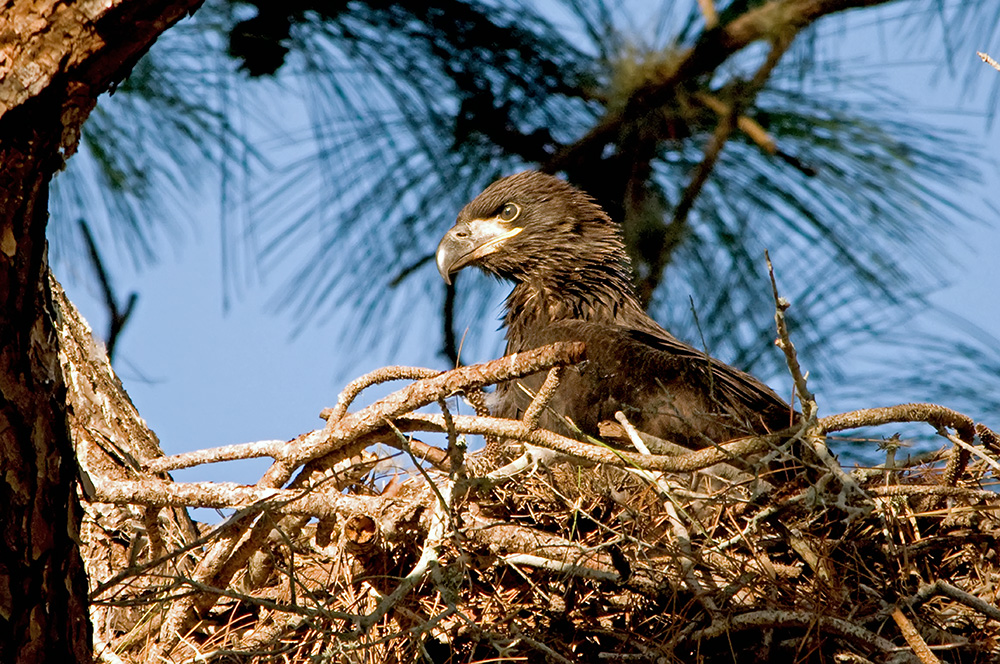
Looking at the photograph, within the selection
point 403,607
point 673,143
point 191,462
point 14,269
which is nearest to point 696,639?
point 403,607

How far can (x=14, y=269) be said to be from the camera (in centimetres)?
171

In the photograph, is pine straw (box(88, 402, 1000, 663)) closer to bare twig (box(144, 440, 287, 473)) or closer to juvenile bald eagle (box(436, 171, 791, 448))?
bare twig (box(144, 440, 287, 473))

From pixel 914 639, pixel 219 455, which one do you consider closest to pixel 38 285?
pixel 219 455

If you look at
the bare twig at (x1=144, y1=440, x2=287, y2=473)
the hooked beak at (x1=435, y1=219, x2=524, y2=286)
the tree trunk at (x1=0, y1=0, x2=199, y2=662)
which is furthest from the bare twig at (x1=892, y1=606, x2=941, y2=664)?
the hooked beak at (x1=435, y1=219, x2=524, y2=286)

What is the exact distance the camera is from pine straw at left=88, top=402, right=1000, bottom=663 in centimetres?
244

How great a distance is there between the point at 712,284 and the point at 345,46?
1.75 m

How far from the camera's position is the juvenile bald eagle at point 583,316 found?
3289mm

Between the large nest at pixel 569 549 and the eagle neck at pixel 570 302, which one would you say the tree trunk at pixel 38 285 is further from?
the eagle neck at pixel 570 302

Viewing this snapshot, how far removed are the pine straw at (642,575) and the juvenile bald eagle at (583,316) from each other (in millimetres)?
442

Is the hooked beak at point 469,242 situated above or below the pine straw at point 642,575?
above

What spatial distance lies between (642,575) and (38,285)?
1.50 m

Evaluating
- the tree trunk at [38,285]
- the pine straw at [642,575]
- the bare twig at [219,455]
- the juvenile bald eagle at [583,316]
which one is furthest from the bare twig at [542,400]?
the tree trunk at [38,285]

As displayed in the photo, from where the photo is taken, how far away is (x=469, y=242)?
422 centimetres

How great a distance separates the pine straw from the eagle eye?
1.56m
